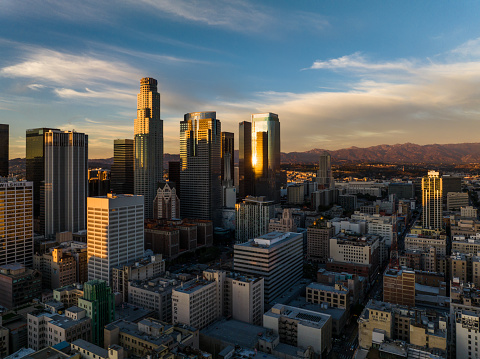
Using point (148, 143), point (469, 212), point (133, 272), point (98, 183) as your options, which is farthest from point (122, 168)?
point (469, 212)

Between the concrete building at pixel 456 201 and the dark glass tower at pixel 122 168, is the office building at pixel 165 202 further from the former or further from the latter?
the concrete building at pixel 456 201

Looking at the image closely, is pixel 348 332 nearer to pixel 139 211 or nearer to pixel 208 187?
pixel 139 211

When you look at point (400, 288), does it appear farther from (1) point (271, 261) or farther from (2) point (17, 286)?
(2) point (17, 286)

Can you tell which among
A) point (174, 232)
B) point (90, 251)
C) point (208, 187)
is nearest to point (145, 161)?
point (208, 187)

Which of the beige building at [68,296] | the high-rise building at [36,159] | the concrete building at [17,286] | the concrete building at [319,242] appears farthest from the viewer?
the high-rise building at [36,159]

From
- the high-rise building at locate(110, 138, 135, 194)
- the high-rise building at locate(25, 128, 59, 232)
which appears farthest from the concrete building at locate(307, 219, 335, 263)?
the high-rise building at locate(25, 128, 59, 232)

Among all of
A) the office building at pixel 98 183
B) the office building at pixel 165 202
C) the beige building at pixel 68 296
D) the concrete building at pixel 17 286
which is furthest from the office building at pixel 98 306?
the office building at pixel 98 183
